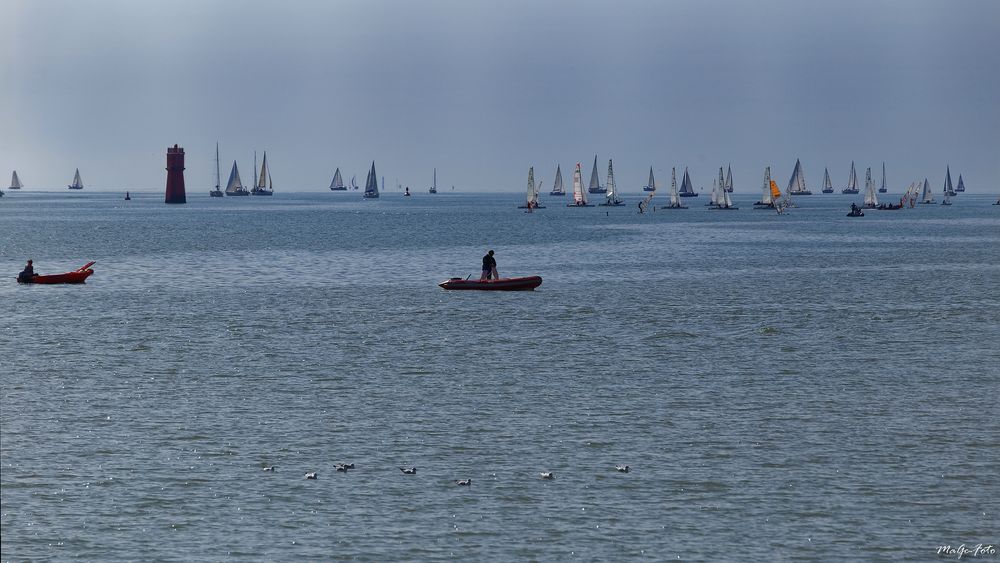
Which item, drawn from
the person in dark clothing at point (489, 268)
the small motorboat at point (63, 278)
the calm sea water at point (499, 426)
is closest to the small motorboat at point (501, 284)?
the person in dark clothing at point (489, 268)

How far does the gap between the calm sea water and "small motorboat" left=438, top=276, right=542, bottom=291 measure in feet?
6.34

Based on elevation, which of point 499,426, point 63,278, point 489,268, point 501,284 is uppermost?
point 489,268

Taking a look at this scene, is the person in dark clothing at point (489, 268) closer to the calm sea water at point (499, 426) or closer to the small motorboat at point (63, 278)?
the calm sea water at point (499, 426)

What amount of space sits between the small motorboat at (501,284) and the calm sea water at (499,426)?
1.93 m

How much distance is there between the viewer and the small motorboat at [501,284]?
87312 millimetres

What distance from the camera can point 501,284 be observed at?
8750 centimetres

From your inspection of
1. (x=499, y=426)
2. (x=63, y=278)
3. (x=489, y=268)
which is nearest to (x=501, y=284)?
(x=489, y=268)

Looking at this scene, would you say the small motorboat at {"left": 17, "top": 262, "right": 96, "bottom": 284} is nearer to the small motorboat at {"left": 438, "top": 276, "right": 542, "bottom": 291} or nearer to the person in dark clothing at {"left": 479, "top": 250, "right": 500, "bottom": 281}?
the small motorboat at {"left": 438, "top": 276, "right": 542, "bottom": 291}

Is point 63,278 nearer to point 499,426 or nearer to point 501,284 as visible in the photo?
point 501,284

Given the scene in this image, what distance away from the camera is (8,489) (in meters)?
31.2

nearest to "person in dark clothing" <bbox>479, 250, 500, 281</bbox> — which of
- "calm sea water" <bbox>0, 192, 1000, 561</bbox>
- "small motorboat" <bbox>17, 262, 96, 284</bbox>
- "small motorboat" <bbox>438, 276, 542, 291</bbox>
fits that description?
"small motorboat" <bbox>438, 276, 542, 291</bbox>

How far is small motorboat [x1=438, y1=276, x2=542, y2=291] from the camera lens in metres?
87.3

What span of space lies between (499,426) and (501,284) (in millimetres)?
48598

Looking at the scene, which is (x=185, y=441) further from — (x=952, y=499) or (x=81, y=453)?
(x=952, y=499)
